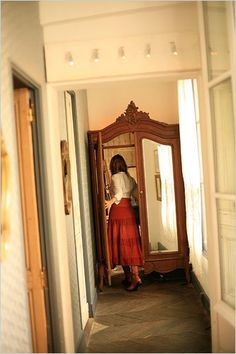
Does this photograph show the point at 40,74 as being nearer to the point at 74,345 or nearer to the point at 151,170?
the point at 74,345

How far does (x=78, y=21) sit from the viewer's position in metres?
0.95

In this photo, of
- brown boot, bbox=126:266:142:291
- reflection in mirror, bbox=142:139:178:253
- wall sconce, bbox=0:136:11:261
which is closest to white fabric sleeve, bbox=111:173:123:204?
reflection in mirror, bbox=142:139:178:253

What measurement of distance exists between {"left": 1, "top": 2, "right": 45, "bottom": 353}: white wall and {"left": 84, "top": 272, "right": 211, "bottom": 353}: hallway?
0.31 m

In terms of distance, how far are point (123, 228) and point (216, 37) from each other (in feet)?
4.78

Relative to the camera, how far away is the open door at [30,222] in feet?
2.60

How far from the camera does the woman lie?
6.79ft

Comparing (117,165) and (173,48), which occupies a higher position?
(173,48)

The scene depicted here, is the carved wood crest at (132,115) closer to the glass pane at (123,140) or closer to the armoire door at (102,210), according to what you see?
the glass pane at (123,140)

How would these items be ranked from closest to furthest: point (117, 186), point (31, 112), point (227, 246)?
point (31, 112)
point (227, 246)
point (117, 186)

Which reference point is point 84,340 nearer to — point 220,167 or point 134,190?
point 220,167

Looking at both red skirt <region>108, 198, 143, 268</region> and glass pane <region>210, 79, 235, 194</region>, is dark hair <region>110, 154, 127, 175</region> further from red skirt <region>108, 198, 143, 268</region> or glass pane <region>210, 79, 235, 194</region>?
glass pane <region>210, 79, 235, 194</region>

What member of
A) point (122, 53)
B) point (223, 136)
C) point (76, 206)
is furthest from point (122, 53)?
point (76, 206)

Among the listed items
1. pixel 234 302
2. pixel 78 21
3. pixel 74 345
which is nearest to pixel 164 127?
pixel 78 21

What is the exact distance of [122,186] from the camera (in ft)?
6.81
